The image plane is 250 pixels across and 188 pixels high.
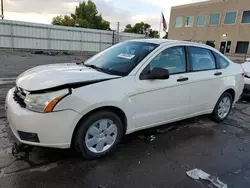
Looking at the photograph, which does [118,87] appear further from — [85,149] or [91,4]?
[91,4]

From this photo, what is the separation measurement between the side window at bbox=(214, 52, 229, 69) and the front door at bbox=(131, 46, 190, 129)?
1067 millimetres

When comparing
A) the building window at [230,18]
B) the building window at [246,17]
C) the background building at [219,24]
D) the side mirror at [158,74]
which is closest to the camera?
the side mirror at [158,74]

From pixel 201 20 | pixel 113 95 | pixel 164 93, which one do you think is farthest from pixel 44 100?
pixel 201 20

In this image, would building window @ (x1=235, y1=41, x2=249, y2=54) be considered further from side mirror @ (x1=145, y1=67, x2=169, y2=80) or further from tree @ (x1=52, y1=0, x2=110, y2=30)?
tree @ (x1=52, y1=0, x2=110, y2=30)

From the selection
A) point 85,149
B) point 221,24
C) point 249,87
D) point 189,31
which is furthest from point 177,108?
point 189,31

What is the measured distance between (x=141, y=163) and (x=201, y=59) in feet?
7.64

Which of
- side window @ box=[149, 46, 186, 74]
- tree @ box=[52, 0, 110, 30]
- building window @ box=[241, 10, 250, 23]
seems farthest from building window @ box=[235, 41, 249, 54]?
tree @ box=[52, 0, 110, 30]

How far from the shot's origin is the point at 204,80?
3.99m

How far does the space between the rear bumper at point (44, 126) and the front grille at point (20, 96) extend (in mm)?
51

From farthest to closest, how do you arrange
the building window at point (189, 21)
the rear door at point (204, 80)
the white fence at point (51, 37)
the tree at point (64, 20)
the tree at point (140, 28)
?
the tree at point (140, 28) → the tree at point (64, 20) → the building window at point (189, 21) → the white fence at point (51, 37) → the rear door at point (204, 80)

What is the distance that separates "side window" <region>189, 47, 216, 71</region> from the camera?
3.92m

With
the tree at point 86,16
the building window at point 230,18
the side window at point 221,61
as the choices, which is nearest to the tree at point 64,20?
the tree at point 86,16

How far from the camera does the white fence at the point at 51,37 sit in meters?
19.8

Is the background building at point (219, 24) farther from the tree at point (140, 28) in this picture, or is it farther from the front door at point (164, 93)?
the tree at point (140, 28)
